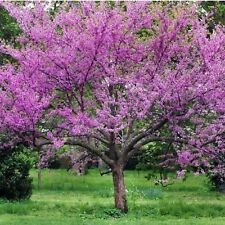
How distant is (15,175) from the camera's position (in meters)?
16.5

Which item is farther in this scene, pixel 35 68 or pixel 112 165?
pixel 112 165

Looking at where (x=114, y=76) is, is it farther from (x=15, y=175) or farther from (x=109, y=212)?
(x=15, y=175)

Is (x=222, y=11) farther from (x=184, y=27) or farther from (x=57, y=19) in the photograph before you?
(x=57, y=19)

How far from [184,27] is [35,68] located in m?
3.51

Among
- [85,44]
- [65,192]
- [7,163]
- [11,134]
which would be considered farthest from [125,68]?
[65,192]

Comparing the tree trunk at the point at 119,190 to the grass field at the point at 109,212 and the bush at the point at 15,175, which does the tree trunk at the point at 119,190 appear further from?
the bush at the point at 15,175

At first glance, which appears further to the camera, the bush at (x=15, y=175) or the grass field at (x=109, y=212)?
the bush at (x=15, y=175)

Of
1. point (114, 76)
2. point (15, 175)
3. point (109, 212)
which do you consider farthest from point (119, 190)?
point (15, 175)

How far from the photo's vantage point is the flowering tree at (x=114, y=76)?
1079cm

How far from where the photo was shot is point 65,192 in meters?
19.8

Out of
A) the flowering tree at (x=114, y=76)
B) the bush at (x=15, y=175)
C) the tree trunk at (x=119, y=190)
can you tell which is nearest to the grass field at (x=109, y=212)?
the tree trunk at (x=119, y=190)

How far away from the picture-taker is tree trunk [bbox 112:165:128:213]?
12.7 m

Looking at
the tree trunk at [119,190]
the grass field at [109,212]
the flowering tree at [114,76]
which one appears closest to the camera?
the flowering tree at [114,76]

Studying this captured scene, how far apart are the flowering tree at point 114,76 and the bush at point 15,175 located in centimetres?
455
